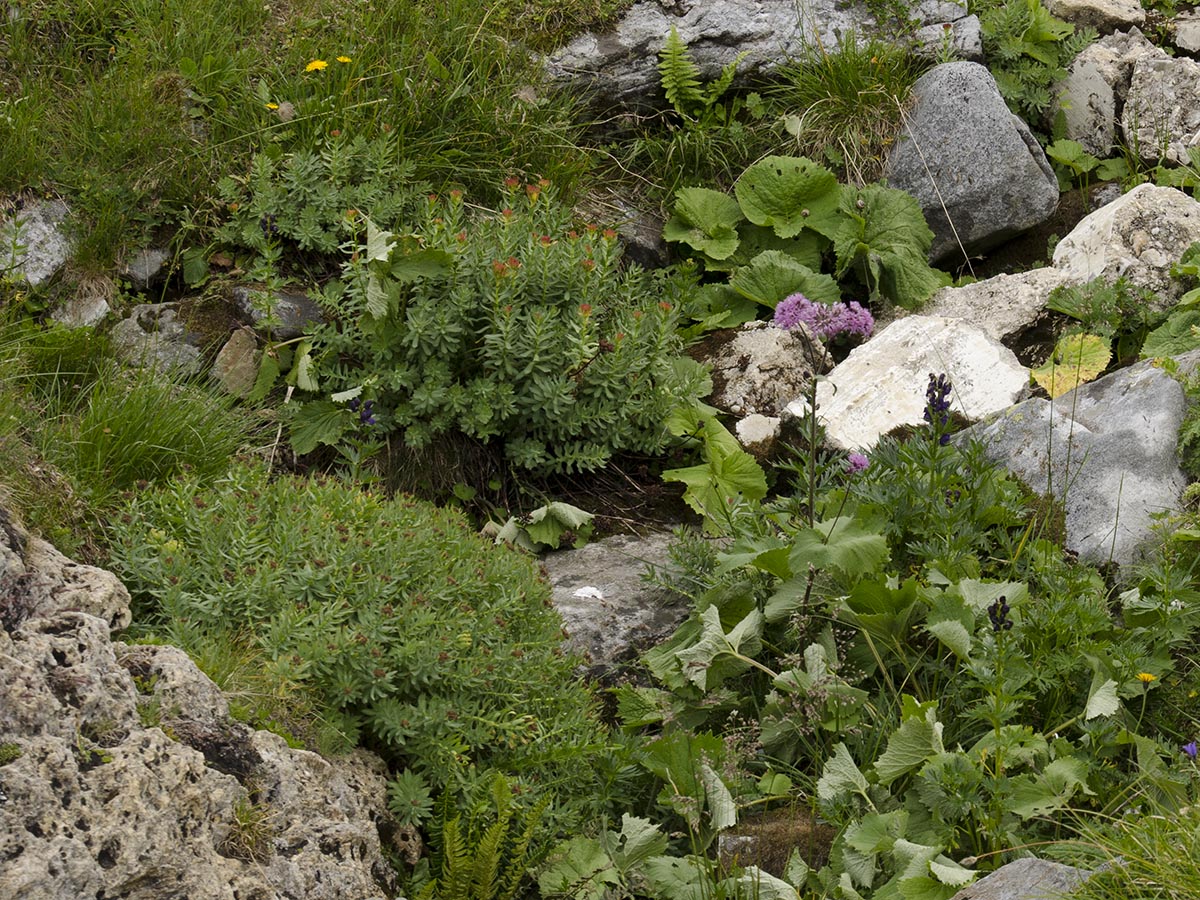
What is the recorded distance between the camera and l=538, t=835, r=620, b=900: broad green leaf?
3.39 meters

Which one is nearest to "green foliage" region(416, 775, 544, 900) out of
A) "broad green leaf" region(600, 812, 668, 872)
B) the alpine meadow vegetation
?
the alpine meadow vegetation

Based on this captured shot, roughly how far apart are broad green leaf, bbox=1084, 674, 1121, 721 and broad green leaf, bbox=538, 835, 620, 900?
143 centimetres

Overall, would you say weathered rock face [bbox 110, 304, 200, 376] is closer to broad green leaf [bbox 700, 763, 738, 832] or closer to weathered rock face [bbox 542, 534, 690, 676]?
weathered rock face [bbox 542, 534, 690, 676]

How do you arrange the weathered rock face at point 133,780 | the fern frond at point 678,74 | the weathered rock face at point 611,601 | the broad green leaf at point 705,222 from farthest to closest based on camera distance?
the fern frond at point 678,74 < the broad green leaf at point 705,222 < the weathered rock face at point 611,601 < the weathered rock face at point 133,780

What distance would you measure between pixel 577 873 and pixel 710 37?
5.34m

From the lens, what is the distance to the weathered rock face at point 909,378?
216 inches

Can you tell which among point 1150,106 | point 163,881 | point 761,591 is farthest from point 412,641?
point 1150,106

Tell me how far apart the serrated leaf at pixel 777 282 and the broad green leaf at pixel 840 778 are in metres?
3.12

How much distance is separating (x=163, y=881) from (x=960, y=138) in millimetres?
5788

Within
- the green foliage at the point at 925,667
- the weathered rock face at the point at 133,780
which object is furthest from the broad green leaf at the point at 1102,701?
the weathered rock face at the point at 133,780

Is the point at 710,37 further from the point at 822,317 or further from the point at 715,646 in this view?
the point at 715,646

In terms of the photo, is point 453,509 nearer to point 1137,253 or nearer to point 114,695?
point 114,695

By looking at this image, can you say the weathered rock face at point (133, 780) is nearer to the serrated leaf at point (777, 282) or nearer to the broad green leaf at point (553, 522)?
the broad green leaf at point (553, 522)

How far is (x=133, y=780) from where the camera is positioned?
2682 millimetres
